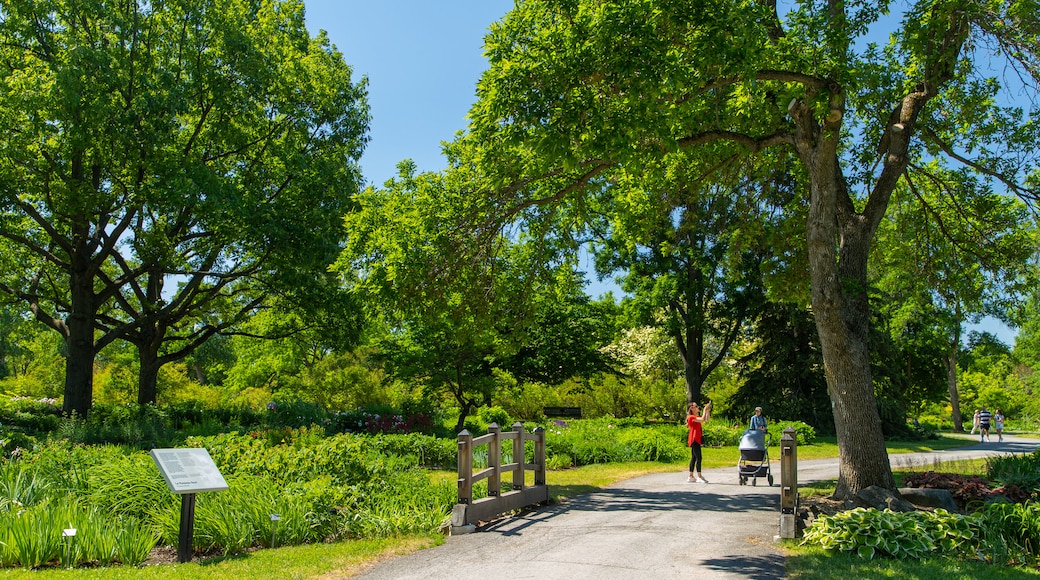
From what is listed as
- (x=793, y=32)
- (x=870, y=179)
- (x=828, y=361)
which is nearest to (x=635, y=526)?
(x=828, y=361)

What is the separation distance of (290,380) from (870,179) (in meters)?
26.9

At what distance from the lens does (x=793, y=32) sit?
10.6m

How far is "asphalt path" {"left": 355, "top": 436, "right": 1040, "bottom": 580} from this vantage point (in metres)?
7.21

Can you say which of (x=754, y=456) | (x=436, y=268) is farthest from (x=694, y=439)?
(x=436, y=268)

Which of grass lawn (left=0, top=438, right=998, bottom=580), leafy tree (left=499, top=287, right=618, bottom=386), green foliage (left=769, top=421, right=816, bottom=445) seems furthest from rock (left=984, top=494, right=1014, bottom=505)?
leafy tree (left=499, top=287, right=618, bottom=386)

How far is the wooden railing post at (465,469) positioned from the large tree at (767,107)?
3688 mm

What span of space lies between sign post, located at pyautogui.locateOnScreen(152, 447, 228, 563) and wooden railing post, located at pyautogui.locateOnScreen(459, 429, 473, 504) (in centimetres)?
291

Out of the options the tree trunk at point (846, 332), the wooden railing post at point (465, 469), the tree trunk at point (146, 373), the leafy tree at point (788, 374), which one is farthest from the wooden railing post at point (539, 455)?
the leafy tree at point (788, 374)

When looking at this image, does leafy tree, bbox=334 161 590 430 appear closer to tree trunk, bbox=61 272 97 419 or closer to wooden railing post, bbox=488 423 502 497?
wooden railing post, bbox=488 423 502 497

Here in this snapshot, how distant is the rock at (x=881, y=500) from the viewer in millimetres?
9844

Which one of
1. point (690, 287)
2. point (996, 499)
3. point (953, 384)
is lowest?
point (996, 499)

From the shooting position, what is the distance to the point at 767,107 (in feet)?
41.7

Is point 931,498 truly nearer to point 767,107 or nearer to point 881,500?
point 881,500

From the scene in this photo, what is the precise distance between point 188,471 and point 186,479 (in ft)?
0.57
